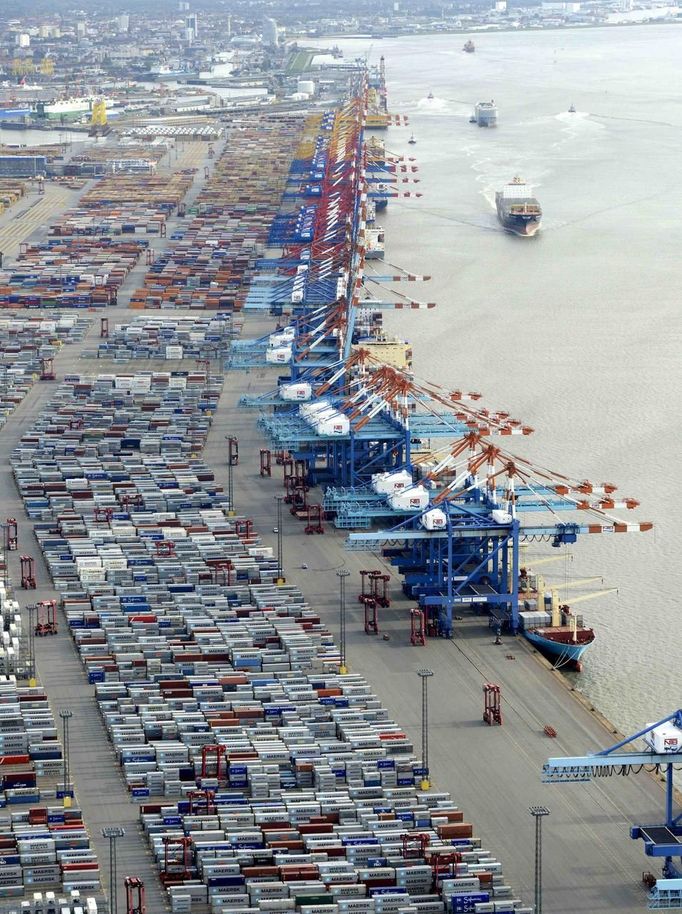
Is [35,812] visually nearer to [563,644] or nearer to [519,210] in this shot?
[563,644]

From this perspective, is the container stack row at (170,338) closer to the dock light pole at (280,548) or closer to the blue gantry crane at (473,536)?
the dock light pole at (280,548)

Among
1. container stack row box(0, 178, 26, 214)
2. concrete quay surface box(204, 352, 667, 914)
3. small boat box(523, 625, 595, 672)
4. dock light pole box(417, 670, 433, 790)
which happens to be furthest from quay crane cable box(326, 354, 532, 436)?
container stack row box(0, 178, 26, 214)

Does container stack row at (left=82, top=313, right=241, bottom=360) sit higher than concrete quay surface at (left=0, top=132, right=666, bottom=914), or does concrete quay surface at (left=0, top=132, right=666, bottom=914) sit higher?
concrete quay surface at (left=0, top=132, right=666, bottom=914)

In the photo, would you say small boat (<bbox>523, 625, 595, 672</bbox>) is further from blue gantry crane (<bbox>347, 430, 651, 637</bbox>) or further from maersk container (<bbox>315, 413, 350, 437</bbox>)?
maersk container (<bbox>315, 413, 350, 437</bbox>)

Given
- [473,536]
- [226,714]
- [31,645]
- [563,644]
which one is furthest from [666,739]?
[31,645]

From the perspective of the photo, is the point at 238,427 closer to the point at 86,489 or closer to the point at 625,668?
the point at 86,489

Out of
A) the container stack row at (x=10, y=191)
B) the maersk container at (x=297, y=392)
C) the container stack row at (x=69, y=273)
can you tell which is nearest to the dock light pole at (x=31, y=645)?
the maersk container at (x=297, y=392)
